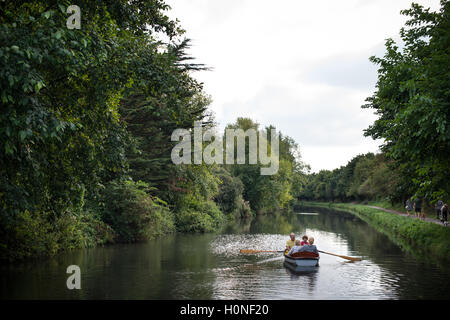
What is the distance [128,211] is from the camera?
25328mm

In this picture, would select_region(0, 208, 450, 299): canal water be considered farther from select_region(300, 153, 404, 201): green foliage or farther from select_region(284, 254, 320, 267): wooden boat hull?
select_region(300, 153, 404, 201): green foliage

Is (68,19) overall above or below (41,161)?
above

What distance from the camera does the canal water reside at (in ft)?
41.9

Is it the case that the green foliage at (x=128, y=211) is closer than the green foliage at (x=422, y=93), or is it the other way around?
the green foliage at (x=422, y=93)

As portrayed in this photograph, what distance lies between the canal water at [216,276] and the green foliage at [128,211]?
7.59 feet

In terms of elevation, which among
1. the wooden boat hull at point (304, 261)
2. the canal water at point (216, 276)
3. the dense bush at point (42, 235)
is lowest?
the canal water at point (216, 276)

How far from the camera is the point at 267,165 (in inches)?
2571

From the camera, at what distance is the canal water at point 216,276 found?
12.8 m

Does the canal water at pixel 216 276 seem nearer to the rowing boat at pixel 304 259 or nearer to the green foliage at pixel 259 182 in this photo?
the rowing boat at pixel 304 259

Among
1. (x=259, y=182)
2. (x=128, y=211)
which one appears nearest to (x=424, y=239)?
(x=128, y=211)

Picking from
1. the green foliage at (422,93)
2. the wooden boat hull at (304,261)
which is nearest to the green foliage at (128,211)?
the wooden boat hull at (304,261)
